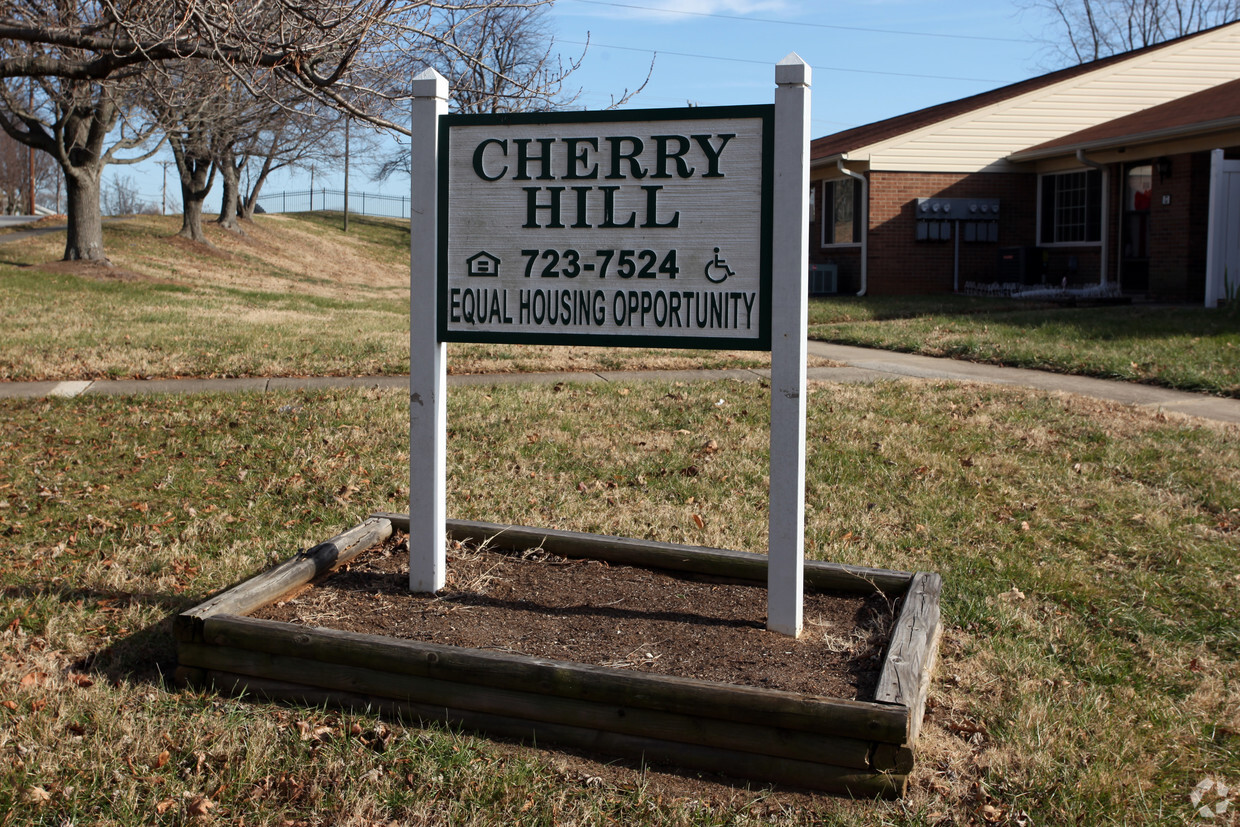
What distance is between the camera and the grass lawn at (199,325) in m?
10.2

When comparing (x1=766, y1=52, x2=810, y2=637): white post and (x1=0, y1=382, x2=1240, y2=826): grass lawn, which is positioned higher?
(x1=766, y1=52, x2=810, y2=637): white post

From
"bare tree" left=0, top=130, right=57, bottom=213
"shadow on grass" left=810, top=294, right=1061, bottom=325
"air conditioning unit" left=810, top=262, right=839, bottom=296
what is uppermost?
"bare tree" left=0, top=130, right=57, bottom=213

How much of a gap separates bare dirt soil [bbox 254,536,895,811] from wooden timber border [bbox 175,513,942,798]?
0.09m

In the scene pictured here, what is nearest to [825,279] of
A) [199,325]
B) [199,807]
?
[199,325]

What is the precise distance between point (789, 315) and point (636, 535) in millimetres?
2069

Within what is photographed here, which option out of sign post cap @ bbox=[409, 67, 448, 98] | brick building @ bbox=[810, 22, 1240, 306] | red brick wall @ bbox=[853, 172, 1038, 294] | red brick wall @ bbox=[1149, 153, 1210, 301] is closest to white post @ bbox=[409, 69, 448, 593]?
sign post cap @ bbox=[409, 67, 448, 98]

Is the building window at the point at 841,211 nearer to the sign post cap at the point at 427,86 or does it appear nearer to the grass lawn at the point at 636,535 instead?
the grass lawn at the point at 636,535

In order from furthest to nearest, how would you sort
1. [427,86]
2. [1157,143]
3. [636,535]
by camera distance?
1. [1157,143]
2. [636,535]
3. [427,86]

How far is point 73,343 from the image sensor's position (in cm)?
1138

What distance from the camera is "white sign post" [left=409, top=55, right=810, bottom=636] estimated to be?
11.7 ft

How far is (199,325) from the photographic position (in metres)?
13.9

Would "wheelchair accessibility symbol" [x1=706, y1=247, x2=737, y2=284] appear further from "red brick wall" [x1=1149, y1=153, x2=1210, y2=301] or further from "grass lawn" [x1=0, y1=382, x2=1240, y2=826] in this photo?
"red brick wall" [x1=1149, y1=153, x2=1210, y2=301]

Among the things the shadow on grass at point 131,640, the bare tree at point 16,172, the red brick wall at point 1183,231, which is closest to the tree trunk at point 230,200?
the red brick wall at point 1183,231

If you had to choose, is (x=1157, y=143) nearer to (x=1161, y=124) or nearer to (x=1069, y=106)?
(x=1161, y=124)
